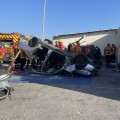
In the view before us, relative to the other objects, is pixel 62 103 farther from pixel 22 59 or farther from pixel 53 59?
pixel 22 59

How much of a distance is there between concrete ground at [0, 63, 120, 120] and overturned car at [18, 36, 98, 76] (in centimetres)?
312

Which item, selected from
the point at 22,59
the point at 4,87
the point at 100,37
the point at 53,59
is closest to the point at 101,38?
the point at 100,37

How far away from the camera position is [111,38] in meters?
31.4

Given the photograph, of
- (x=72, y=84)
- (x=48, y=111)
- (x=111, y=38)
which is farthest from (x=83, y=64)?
(x=111, y=38)

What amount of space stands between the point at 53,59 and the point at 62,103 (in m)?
7.92

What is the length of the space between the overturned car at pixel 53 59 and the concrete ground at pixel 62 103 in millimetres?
3124

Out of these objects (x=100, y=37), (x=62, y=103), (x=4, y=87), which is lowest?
(x=62, y=103)

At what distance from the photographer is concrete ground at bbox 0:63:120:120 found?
24.0 ft

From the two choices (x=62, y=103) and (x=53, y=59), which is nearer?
(x=62, y=103)

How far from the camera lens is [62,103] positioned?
8.73 m

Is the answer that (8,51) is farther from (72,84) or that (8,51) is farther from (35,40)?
(72,84)

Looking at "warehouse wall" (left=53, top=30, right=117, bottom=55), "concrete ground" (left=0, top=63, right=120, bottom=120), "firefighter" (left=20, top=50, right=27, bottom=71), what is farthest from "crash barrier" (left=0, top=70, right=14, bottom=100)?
"warehouse wall" (left=53, top=30, right=117, bottom=55)

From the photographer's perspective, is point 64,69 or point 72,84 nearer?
point 72,84

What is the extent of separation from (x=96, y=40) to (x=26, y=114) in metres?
25.2
